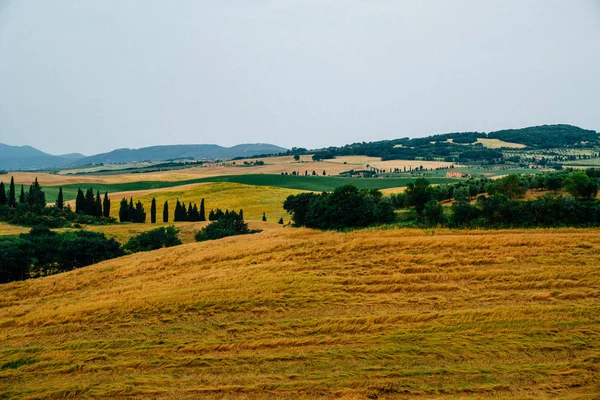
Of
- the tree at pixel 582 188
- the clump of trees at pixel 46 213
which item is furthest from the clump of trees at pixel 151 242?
the tree at pixel 582 188

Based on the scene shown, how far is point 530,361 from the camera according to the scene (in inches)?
511

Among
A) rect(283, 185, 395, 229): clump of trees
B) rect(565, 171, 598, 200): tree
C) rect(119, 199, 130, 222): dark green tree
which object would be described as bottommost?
rect(119, 199, 130, 222): dark green tree

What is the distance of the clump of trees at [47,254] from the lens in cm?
3631

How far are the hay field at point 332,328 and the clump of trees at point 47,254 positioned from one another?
44.5 feet

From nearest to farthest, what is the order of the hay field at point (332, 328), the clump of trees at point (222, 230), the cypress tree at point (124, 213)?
1. the hay field at point (332, 328)
2. the clump of trees at point (222, 230)
3. the cypress tree at point (124, 213)

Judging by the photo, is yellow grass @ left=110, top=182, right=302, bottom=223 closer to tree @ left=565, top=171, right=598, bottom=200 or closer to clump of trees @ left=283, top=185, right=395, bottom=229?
clump of trees @ left=283, top=185, right=395, bottom=229

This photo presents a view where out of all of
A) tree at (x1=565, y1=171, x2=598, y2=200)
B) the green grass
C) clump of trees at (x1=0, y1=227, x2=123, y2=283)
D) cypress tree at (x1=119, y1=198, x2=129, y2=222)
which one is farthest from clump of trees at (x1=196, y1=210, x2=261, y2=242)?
the green grass

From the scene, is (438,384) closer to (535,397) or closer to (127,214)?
(535,397)

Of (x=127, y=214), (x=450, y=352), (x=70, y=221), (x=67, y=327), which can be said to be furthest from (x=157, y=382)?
(x=127, y=214)

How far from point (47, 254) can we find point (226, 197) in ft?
275

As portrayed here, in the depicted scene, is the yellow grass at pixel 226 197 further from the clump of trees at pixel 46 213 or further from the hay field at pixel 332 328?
the hay field at pixel 332 328

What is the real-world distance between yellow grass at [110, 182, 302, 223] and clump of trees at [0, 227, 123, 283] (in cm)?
5770

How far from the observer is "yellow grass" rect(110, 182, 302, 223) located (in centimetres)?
11069

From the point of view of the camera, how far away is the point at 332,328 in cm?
1521
